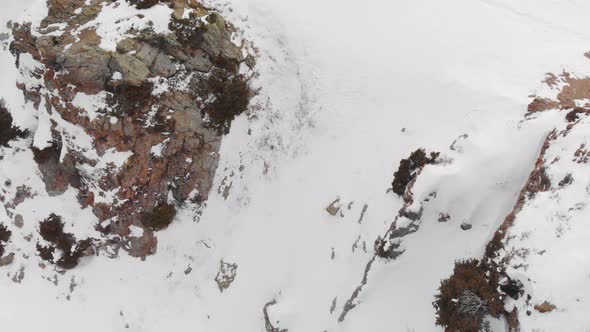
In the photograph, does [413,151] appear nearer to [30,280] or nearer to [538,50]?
[538,50]

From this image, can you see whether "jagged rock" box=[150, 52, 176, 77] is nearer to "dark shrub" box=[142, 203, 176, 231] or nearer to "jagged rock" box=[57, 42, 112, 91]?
"jagged rock" box=[57, 42, 112, 91]

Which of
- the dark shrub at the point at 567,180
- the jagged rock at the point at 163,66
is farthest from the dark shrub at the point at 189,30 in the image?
the dark shrub at the point at 567,180

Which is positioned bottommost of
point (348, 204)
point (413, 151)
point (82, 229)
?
point (82, 229)

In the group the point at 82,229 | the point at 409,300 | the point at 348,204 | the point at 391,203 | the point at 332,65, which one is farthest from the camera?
the point at 332,65

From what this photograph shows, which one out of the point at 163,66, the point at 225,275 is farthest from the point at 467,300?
the point at 163,66

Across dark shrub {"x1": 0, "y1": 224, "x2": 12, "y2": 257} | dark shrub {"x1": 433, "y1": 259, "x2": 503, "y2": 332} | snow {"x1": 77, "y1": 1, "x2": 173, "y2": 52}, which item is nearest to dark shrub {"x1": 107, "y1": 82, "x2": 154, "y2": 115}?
snow {"x1": 77, "y1": 1, "x2": 173, "y2": 52}

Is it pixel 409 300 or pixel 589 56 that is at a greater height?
pixel 589 56

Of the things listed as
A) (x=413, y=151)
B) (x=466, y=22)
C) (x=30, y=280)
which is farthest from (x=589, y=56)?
(x=30, y=280)

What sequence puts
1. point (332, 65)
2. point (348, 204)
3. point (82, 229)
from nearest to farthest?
point (348, 204) < point (82, 229) < point (332, 65)
